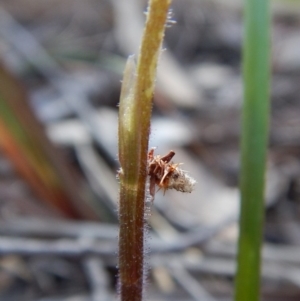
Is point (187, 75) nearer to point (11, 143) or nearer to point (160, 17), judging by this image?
point (11, 143)

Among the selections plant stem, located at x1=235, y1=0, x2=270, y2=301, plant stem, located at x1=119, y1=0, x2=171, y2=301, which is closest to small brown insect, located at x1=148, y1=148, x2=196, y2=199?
plant stem, located at x1=119, y1=0, x2=171, y2=301

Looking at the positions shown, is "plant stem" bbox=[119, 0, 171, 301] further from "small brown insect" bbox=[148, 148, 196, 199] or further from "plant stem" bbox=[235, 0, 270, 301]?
"plant stem" bbox=[235, 0, 270, 301]

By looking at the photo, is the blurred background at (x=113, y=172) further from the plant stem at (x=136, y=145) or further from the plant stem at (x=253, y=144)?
the plant stem at (x=253, y=144)

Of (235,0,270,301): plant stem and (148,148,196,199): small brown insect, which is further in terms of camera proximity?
(235,0,270,301): plant stem

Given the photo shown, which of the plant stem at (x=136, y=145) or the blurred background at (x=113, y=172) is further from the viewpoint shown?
the blurred background at (x=113, y=172)

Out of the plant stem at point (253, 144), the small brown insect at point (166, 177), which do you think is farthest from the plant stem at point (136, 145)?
the plant stem at point (253, 144)
